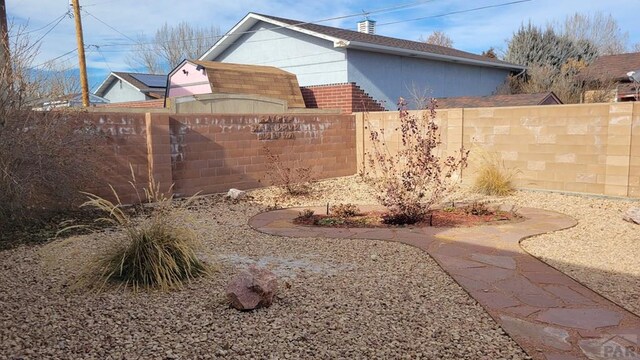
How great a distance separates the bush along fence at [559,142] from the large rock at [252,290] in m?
7.68

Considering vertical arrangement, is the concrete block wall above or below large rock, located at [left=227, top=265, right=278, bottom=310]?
above

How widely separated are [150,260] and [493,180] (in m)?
7.36

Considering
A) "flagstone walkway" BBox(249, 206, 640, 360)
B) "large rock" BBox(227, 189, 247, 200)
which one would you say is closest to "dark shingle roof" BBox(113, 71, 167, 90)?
"large rock" BBox(227, 189, 247, 200)

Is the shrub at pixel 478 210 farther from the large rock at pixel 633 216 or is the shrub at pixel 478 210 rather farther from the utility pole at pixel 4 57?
the utility pole at pixel 4 57

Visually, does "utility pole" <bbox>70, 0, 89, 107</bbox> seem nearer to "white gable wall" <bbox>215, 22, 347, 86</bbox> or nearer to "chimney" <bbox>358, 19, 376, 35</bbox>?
"white gable wall" <bbox>215, 22, 347, 86</bbox>

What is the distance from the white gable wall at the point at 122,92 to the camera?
98.1ft

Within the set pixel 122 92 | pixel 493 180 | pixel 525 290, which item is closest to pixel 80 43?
pixel 122 92

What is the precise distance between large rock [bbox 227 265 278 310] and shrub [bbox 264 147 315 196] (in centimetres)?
685

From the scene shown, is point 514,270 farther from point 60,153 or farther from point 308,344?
point 60,153

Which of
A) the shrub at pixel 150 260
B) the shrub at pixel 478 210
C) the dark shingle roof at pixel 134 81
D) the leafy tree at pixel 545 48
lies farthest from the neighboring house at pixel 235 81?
the leafy tree at pixel 545 48

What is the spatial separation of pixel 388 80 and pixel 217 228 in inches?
478

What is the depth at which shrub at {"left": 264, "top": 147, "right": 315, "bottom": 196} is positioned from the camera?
36.3 ft

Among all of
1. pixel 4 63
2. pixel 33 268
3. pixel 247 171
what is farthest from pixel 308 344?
pixel 247 171

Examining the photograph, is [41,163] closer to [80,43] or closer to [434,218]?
[434,218]
